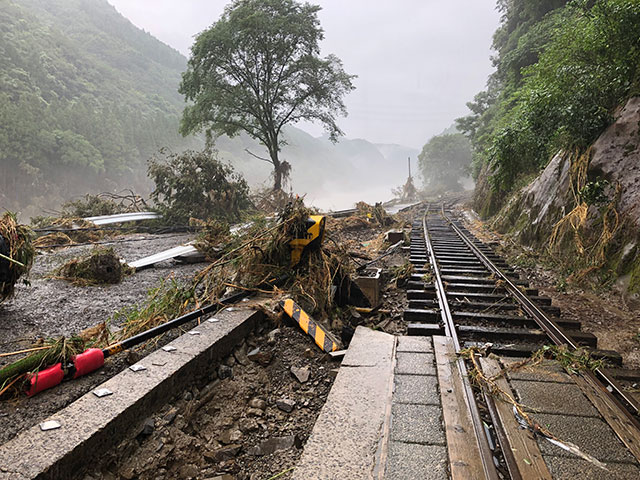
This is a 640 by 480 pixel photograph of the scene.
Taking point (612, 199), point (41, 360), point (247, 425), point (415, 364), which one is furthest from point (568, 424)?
point (612, 199)

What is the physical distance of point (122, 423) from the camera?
76.5 inches

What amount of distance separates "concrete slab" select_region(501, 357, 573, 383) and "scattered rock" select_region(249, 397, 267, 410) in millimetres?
1907

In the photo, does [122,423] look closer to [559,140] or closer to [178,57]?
[559,140]

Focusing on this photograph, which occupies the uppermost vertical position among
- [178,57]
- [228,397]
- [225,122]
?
[178,57]

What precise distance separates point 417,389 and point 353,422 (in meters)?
0.59

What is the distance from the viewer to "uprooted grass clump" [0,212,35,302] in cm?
362

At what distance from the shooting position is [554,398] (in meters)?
2.26

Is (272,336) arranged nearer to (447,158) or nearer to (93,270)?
(93,270)

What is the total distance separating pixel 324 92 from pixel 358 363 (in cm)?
2151

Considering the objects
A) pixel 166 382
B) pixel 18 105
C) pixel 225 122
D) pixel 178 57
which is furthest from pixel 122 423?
pixel 178 57

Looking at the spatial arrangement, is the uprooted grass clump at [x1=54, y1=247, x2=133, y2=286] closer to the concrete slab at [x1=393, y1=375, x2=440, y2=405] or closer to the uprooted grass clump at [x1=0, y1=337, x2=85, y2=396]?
the uprooted grass clump at [x1=0, y1=337, x2=85, y2=396]

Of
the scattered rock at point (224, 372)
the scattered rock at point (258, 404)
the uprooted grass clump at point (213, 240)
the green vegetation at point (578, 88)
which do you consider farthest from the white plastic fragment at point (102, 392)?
the green vegetation at point (578, 88)

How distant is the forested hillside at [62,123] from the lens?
112 feet

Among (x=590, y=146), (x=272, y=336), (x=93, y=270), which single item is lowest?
(x=272, y=336)
